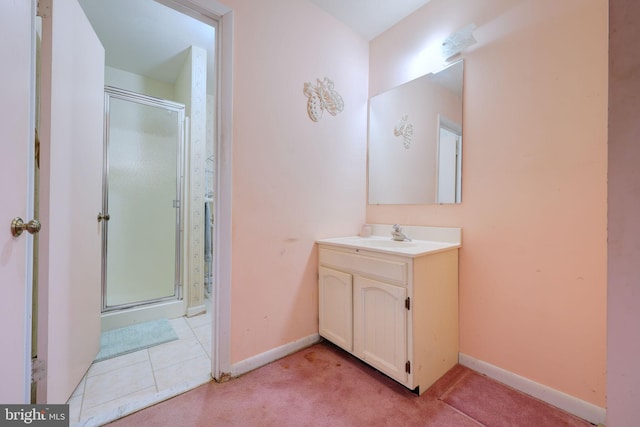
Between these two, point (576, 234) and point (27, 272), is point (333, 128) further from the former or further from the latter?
point (27, 272)

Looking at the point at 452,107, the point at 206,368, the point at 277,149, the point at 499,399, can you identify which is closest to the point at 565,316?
the point at 499,399

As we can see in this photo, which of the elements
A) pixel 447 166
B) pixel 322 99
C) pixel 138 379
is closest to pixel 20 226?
pixel 138 379

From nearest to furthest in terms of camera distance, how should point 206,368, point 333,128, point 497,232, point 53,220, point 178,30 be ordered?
point 53,220, point 497,232, point 206,368, point 333,128, point 178,30

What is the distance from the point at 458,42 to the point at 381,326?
1.83 m

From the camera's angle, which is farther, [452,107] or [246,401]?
[452,107]

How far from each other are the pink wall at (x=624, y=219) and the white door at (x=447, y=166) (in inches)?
49.9

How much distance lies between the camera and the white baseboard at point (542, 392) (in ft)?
3.90

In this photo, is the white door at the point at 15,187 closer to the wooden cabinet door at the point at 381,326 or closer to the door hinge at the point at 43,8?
the door hinge at the point at 43,8

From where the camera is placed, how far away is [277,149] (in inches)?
66.5

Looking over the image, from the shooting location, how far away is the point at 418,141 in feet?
6.22

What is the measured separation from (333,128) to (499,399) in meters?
1.94

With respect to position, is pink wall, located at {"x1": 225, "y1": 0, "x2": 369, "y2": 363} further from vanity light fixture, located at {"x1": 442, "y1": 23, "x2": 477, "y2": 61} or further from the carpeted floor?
vanity light fixture, located at {"x1": 442, "y1": 23, "x2": 477, "y2": 61}

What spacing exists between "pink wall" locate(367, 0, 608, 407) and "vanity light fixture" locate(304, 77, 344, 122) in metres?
0.78

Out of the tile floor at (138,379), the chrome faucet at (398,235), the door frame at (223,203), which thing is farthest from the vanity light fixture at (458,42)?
the tile floor at (138,379)
